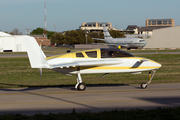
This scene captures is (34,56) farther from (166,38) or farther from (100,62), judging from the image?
(166,38)

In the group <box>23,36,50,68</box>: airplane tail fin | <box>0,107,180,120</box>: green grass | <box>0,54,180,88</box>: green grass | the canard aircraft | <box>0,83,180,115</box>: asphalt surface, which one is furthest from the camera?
<box>0,54,180,88</box>: green grass

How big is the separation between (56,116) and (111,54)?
6.39 metres

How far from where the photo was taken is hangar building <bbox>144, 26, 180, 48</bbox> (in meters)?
78.7

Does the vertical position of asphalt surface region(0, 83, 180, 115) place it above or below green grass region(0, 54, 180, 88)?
above

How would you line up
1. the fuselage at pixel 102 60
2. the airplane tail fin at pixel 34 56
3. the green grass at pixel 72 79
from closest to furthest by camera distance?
the airplane tail fin at pixel 34 56
the fuselage at pixel 102 60
the green grass at pixel 72 79

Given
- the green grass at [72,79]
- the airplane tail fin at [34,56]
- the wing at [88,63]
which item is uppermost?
the airplane tail fin at [34,56]

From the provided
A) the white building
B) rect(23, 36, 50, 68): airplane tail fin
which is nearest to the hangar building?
the white building

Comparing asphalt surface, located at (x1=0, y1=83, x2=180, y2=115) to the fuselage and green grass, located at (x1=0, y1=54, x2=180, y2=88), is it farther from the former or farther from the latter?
green grass, located at (x1=0, y1=54, x2=180, y2=88)

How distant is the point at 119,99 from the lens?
32.8 ft

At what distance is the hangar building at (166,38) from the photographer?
78706 millimetres

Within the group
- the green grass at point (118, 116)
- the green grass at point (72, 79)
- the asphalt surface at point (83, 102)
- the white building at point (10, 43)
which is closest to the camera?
the green grass at point (118, 116)

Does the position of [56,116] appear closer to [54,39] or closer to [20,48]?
[20,48]

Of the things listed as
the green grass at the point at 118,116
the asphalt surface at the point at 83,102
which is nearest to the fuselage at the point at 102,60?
the asphalt surface at the point at 83,102

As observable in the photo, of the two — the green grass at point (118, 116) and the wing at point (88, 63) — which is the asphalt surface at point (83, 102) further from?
the wing at point (88, 63)
